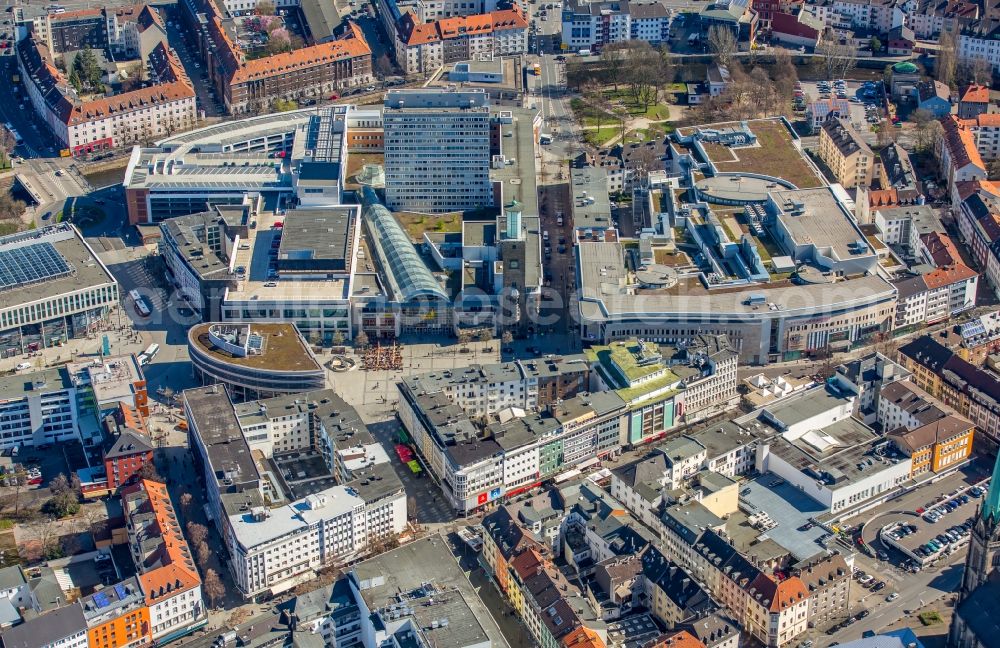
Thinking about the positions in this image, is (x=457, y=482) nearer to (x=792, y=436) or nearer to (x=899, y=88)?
(x=792, y=436)

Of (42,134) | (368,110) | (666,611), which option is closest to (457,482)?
(666,611)

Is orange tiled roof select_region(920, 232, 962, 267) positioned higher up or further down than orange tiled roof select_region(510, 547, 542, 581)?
higher up

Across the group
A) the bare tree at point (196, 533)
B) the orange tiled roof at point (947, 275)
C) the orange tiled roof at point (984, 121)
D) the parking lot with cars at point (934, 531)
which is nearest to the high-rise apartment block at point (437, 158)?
the orange tiled roof at point (947, 275)

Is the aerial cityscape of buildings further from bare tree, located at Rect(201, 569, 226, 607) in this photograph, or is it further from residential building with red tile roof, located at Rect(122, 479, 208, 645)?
bare tree, located at Rect(201, 569, 226, 607)

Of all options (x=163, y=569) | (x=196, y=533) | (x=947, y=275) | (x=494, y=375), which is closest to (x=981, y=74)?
(x=947, y=275)

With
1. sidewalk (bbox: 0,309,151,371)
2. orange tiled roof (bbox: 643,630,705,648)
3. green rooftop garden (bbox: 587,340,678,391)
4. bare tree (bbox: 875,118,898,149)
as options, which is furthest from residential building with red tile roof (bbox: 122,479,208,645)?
bare tree (bbox: 875,118,898,149)

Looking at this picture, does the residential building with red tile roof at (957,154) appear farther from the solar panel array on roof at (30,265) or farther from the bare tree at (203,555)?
the solar panel array on roof at (30,265)
